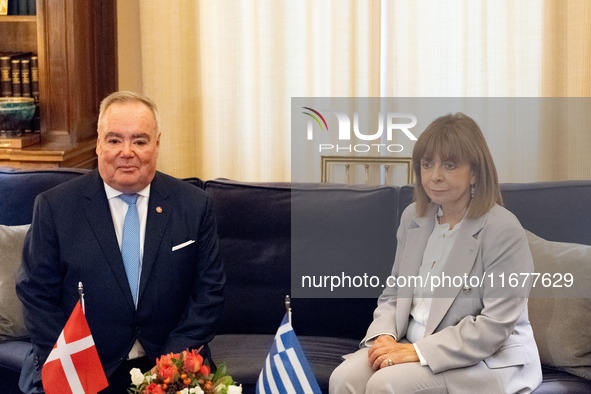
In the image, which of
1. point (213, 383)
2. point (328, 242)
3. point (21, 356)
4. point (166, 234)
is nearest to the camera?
point (213, 383)

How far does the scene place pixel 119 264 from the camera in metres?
2.38

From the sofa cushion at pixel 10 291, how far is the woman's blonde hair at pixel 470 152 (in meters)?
1.39

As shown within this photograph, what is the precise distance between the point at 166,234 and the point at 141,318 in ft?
0.81

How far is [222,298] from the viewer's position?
2.46 metres

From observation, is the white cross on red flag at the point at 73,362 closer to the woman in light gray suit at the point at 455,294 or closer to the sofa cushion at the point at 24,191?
the woman in light gray suit at the point at 455,294

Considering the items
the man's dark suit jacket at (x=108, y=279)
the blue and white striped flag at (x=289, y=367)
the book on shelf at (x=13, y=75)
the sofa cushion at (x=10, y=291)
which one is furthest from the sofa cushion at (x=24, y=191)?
the blue and white striped flag at (x=289, y=367)

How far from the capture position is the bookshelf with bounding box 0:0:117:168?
10.9 ft

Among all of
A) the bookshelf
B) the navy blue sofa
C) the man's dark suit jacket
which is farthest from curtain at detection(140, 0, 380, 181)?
the man's dark suit jacket

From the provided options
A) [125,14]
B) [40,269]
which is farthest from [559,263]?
[125,14]

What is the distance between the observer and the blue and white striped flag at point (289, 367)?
6.10 ft

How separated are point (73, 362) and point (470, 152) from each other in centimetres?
118

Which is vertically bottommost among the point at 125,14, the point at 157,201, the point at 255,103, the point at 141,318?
the point at 141,318

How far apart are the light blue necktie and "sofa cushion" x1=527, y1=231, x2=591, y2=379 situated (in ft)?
3.82

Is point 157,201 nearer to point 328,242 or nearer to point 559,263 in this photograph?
point 328,242
